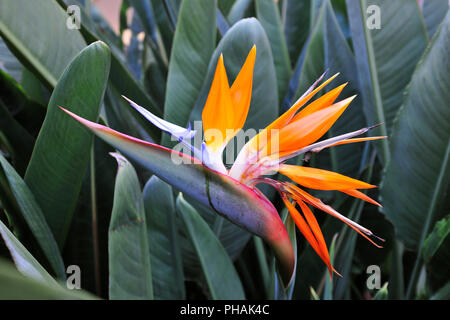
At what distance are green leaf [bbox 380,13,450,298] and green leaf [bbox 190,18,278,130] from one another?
179 millimetres

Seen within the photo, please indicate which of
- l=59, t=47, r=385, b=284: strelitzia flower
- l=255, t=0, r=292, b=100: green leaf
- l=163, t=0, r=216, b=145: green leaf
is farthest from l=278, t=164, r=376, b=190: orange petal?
l=255, t=0, r=292, b=100: green leaf

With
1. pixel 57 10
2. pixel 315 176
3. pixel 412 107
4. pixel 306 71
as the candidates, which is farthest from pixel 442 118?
pixel 57 10

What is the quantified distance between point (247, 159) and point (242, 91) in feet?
0.16

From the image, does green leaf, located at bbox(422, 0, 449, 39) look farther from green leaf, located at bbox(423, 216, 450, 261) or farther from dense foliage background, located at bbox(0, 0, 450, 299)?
green leaf, located at bbox(423, 216, 450, 261)

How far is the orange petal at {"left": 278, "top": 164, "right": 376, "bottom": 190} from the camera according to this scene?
0.28m

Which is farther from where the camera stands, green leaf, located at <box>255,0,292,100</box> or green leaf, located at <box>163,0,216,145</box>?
green leaf, located at <box>255,0,292,100</box>

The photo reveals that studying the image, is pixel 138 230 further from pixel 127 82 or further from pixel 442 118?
pixel 442 118

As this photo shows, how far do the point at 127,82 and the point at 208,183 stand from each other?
1.08 ft

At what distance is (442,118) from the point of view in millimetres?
527

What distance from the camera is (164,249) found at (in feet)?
1.65

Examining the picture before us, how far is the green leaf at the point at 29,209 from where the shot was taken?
0.40 m

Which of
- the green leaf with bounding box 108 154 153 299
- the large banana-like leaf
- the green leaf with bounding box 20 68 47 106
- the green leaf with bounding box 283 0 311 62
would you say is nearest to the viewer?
the large banana-like leaf

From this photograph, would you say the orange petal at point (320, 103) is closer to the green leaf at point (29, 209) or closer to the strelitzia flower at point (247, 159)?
the strelitzia flower at point (247, 159)

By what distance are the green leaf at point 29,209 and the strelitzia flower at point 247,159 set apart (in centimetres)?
20
